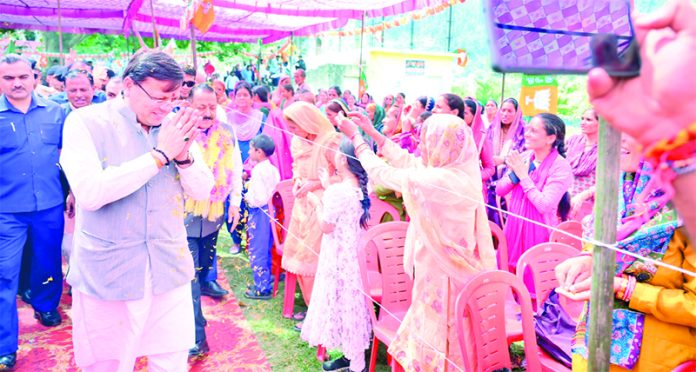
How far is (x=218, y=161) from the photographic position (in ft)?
11.0

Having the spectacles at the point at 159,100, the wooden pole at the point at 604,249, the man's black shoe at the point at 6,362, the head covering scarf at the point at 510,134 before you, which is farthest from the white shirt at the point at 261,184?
the wooden pole at the point at 604,249

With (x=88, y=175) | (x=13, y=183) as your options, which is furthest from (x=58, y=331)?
(x=88, y=175)

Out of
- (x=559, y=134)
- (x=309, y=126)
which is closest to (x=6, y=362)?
(x=309, y=126)

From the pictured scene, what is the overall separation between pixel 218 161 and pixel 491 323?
2006mm

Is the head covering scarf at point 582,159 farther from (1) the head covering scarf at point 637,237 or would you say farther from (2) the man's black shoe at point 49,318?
(2) the man's black shoe at point 49,318

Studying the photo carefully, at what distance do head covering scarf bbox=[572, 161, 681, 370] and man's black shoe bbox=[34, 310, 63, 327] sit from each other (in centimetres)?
364

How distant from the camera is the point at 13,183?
3301 millimetres

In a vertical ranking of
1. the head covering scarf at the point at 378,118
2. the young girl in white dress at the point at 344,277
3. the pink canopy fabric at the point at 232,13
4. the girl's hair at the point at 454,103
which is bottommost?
the young girl in white dress at the point at 344,277

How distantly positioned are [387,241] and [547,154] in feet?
4.96

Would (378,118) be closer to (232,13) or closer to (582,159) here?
(582,159)

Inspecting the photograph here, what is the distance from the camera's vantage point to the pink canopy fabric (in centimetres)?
860

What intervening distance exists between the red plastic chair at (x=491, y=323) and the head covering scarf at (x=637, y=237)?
56 cm

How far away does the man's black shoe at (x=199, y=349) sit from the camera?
3283 millimetres

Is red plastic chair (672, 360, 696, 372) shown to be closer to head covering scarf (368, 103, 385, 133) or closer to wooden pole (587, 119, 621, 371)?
wooden pole (587, 119, 621, 371)
